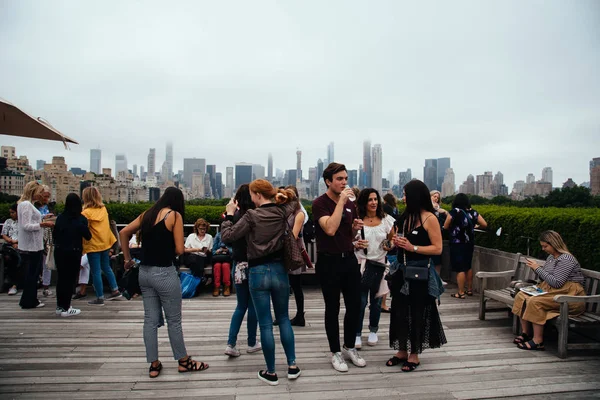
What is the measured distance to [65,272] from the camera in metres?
5.48

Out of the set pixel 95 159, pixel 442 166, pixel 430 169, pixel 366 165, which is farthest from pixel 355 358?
pixel 95 159

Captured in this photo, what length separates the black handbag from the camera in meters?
4.29

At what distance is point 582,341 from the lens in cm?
454

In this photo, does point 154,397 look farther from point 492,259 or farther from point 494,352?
point 492,259

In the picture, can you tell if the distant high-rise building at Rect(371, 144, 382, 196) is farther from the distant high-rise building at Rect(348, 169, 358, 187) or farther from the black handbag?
the black handbag

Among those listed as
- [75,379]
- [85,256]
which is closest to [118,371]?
[75,379]

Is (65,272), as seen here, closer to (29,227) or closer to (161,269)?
(29,227)

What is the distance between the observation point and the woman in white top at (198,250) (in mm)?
6824

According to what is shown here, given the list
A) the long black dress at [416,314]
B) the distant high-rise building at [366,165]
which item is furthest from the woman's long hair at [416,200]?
the distant high-rise building at [366,165]

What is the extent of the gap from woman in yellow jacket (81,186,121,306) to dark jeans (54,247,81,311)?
1.77 ft

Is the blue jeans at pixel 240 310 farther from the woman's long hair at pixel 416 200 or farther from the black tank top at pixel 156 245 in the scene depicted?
the woman's long hair at pixel 416 200

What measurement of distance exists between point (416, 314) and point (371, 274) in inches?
27.6

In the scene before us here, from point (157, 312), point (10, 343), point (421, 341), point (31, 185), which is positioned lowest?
point (10, 343)

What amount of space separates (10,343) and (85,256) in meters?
2.47
